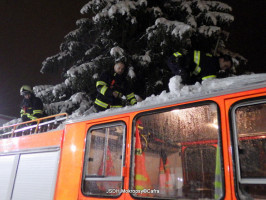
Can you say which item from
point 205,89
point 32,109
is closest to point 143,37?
point 32,109

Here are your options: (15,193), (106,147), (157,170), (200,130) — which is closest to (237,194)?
(200,130)

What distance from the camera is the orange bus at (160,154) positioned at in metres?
1.82

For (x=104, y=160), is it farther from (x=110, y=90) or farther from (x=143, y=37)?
(x=143, y=37)

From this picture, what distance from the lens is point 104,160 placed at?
2711 mm

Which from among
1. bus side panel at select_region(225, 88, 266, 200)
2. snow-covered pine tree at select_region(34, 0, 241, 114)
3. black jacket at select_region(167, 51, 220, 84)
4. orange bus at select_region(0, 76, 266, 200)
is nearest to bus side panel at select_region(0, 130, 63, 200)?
orange bus at select_region(0, 76, 266, 200)

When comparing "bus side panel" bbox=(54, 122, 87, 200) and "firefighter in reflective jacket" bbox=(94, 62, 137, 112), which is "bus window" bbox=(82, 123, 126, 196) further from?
"firefighter in reflective jacket" bbox=(94, 62, 137, 112)

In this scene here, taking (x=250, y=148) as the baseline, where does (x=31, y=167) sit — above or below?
below

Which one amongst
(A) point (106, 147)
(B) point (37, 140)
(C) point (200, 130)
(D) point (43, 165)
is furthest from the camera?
(B) point (37, 140)

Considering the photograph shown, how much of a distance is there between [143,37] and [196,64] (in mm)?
5180

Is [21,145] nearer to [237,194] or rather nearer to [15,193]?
[15,193]

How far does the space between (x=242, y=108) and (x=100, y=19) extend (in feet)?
20.9

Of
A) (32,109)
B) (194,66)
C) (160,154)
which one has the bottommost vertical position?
(160,154)

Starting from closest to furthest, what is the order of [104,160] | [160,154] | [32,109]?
[160,154]
[104,160]
[32,109]

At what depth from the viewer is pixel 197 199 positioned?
1917 millimetres
